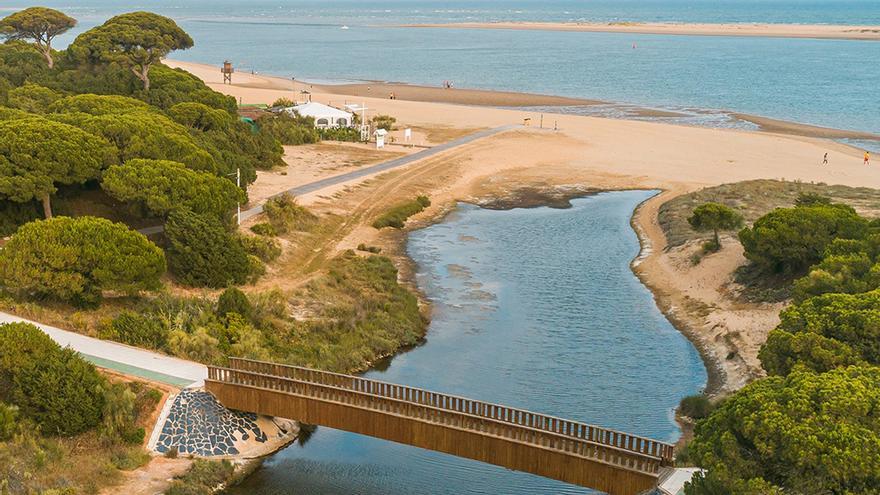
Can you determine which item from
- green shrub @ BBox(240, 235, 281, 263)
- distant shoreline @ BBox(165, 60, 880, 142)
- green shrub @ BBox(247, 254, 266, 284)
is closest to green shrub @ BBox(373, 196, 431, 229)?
green shrub @ BBox(240, 235, 281, 263)

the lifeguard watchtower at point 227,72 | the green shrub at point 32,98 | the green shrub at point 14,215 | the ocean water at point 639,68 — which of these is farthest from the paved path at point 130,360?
the lifeguard watchtower at point 227,72

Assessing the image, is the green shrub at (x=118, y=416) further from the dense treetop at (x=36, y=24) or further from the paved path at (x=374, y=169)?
the dense treetop at (x=36, y=24)

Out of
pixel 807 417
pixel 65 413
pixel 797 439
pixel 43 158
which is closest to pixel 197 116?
pixel 43 158

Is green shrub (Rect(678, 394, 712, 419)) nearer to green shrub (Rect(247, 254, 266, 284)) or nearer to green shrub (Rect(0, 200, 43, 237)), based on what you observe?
green shrub (Rect(247, 254, 266, 284))


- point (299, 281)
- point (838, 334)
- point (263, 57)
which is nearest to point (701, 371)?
point (838, 334)

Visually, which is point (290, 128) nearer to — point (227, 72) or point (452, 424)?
point (227, 72)

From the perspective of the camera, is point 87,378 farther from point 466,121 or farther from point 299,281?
point 466,121

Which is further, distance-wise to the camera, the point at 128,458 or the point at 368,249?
the point at 368,249
